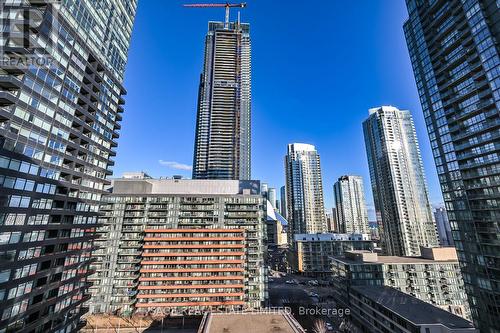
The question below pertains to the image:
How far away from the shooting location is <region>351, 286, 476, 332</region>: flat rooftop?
47.9 meters

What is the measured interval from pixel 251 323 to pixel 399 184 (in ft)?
480

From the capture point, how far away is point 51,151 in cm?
4834

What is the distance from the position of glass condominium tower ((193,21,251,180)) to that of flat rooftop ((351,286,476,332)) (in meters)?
105

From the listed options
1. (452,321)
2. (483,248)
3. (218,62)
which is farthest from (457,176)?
(218,62)

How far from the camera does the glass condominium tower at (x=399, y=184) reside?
14450 centimetres

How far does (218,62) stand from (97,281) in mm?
156165

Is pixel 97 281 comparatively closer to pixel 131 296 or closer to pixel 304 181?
pixel 131 296

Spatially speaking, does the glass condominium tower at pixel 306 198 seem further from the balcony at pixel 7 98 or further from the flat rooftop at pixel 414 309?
the balcony at pixel 7 98

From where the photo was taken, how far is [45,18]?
148ft

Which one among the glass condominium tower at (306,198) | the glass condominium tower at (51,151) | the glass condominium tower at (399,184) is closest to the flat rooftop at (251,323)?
the glass condominium tower at (51,151)

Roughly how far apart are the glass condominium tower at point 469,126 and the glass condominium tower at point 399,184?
93.6 metres

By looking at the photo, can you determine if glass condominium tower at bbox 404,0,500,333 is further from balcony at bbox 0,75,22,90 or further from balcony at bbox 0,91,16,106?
balcony at bbox 0,91,16,106

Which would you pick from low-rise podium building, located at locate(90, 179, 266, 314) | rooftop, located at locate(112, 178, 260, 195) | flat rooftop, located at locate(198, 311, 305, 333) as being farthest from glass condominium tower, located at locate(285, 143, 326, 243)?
flat rooftop, located at locate(198, 311, 305, 333)

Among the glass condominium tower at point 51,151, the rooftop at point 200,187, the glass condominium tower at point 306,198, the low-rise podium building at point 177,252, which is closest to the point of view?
the glass condominium tower at point 51,151
